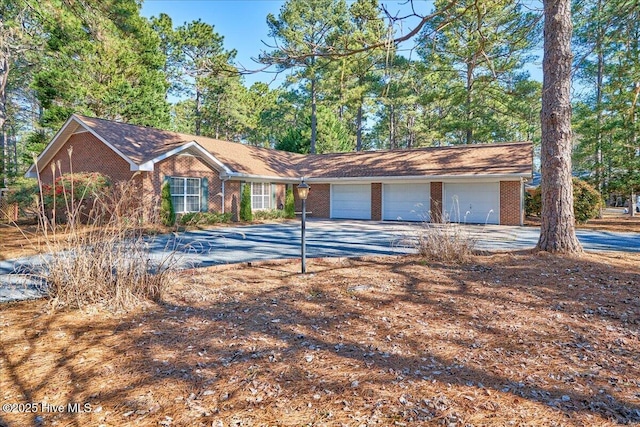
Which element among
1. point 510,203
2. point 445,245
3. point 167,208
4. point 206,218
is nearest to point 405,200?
point 510,203

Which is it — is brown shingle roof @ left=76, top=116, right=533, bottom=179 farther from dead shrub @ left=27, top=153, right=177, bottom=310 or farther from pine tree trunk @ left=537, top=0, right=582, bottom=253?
dead shrub @ left=27, top=153, right=177, bottom=310

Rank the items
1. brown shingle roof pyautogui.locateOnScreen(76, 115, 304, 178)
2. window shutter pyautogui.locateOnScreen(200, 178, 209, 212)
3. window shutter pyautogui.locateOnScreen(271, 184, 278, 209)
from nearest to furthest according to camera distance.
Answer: brown shingle roof pyautogui.locateOnScreen(76, 115, 304, 178) → window shutter pyautogui.locateOnScreen(200, 178, 209, 212) → window shutter pyautogui.locateOnScreen(271, 184, 278, 209)

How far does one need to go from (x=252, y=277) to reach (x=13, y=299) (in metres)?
3.10

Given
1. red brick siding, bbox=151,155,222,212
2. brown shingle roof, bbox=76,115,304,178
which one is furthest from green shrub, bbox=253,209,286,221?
red brick siding, bbox=151,155,222,212

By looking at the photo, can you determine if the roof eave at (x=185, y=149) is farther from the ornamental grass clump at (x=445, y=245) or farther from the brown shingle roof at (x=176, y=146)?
the ornamental grass clump at (x=445, y=245)

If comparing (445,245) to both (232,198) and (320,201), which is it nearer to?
(232,198)

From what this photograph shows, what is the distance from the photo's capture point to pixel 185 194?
15.8 m

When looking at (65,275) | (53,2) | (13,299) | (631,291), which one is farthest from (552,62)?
(53,2)

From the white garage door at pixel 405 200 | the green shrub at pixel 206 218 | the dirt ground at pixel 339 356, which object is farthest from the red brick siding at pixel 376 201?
the dirt ground at pixel 339 356

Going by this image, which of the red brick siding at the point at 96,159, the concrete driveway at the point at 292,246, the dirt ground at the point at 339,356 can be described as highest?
the red brick siding at the point at 96,159

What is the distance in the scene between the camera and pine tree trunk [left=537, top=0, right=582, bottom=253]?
6699 mm

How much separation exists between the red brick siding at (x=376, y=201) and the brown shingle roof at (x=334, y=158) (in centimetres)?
72

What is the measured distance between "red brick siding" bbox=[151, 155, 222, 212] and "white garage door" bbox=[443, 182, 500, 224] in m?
10.7

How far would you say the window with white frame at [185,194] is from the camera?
15.4m
